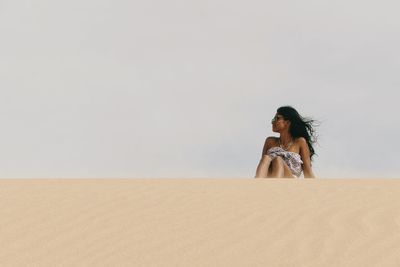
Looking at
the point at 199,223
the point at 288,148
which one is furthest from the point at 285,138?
the point at 199,223

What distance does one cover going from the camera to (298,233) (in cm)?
722

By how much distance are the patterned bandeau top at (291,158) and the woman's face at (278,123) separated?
373mm

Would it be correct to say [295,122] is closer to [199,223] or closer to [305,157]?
[305,157]

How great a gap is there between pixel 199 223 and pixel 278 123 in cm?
473

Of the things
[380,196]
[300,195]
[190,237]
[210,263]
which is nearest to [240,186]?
[300,195]

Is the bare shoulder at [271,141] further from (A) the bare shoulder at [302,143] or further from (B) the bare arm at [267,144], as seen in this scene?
(A) the bare shoulder at [302,143]

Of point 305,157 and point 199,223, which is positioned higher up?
point 305,157

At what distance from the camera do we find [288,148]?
39.3 ft

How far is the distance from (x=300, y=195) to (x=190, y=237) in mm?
1870

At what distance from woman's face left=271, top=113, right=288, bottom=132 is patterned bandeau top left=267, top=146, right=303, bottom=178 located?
37 cm

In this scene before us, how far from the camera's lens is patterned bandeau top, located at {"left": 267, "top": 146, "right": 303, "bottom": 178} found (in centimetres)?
1174

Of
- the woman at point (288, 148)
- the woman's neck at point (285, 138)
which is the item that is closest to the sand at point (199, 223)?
the woman at point (288, 148)

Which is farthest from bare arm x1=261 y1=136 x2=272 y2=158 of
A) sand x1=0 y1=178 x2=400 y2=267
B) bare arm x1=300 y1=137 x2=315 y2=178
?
sand x1=0 y1=178 x2=400 y2=267

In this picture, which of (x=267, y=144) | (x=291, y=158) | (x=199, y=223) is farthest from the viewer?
(x=267, y=144)
